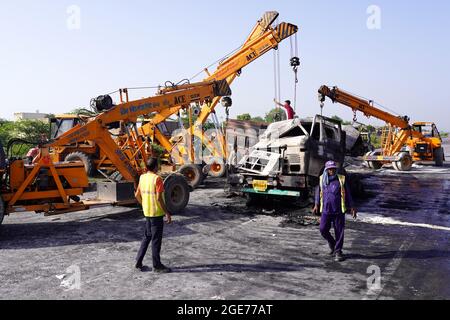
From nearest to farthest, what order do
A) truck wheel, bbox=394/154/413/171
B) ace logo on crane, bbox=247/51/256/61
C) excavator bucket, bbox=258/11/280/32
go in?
excavator bucket, bbox=258/11/280/32 → ace logo on crane, bbox=247/51/256/61 → truck wheel, bbox=394/154/413/171

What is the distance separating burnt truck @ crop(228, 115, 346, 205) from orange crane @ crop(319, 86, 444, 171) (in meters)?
6.73

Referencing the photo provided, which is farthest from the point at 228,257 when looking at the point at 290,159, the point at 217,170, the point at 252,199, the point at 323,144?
the point at 217,170

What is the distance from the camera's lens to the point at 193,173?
13.8m

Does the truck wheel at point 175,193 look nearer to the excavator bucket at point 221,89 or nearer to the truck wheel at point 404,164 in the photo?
the excavator bucket at point 221,89

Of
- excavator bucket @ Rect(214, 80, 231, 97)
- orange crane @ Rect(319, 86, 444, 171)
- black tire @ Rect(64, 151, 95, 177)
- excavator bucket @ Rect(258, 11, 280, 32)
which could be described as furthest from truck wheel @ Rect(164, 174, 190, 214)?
orange crane @ Rect(319, 86, 444, 171)

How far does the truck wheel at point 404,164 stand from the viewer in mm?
20422

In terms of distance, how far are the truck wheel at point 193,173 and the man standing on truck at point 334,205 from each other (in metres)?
7.69

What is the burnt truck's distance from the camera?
970cm

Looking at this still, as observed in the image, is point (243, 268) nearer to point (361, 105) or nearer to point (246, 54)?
point (246, 54)

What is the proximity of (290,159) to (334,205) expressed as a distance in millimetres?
3891

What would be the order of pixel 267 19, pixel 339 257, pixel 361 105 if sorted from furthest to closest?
pixel 361 105
pixel 267 19
pixel 339 257

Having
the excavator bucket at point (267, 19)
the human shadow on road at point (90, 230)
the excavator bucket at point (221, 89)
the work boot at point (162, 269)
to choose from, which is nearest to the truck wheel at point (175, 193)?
the human shadow on road at point (90, 230)

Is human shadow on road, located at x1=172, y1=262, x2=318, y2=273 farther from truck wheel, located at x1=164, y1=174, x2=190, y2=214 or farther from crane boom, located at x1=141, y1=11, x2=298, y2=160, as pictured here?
crane boom, located at x1=141, y1=11, x2=298, y2=160

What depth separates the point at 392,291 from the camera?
4.82 meters
